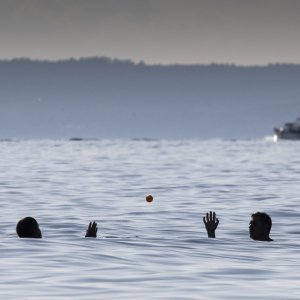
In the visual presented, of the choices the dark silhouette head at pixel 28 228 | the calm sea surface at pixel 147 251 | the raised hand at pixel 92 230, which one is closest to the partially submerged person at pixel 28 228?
the dark silhouette head at pixel 28 228

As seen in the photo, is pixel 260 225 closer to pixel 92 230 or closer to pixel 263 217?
pixel 263 217

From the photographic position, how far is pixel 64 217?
118 ft

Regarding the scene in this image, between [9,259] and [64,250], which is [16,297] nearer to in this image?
[9,259]

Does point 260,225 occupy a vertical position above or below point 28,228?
above

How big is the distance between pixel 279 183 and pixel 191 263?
43708mm

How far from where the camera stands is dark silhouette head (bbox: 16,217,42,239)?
75.2 feet

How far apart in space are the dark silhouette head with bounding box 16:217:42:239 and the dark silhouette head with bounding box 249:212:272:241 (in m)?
4.54

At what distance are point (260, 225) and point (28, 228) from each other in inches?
192

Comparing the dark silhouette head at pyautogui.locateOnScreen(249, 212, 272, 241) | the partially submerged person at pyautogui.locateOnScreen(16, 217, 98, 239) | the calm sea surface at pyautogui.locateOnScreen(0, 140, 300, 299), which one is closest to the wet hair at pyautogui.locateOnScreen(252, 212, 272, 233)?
the dark silhouette head at pyautogui.locateOnScreen(249, 212, 272, 241)

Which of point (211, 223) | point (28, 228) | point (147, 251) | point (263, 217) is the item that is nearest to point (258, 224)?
point (263, 217)

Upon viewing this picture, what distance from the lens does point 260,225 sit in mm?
23781

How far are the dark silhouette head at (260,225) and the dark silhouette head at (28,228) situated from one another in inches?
179

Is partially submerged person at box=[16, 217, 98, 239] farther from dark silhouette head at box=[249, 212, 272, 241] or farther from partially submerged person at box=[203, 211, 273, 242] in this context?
dark silhouette head at box=[249, 212, 272, 241]

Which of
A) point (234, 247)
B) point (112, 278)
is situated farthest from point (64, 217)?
point (112, 278)
